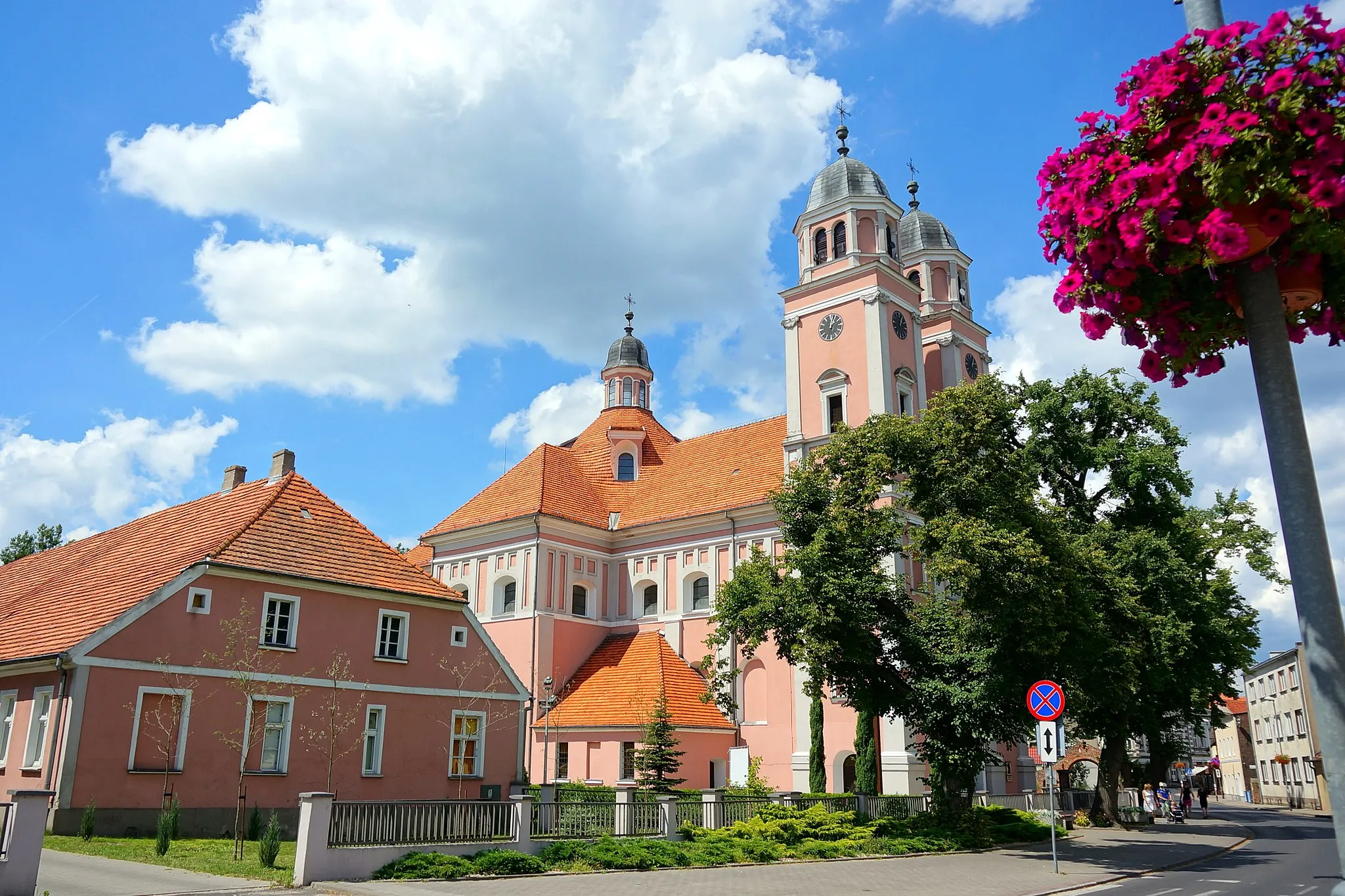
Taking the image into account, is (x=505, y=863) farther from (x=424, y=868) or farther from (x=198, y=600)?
(x=198, y=600)

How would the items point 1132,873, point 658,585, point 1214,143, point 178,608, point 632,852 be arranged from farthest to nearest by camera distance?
point 658,585
point 178,608
point 1132,873
point 632,852
point 1214,143

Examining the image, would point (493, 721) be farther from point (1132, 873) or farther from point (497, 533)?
point (497, 533)

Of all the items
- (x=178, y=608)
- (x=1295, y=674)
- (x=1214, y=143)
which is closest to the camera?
(x=1214, y=143)

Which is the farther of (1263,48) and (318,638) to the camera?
(318,638)

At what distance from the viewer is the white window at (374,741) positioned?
24234 mm

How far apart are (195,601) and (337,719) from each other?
4440 mm

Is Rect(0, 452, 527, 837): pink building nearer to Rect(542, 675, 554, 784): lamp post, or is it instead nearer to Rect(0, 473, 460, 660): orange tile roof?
Rect(0, 473, 460, 660): orange tile roof

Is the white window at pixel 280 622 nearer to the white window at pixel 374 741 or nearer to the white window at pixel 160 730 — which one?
the white window at pixel 160 730

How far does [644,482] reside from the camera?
49969mm

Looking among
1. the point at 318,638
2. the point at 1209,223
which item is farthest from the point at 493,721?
the point at 1209,223

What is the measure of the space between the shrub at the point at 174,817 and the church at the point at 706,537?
16.9 metres

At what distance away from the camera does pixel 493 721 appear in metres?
27.1

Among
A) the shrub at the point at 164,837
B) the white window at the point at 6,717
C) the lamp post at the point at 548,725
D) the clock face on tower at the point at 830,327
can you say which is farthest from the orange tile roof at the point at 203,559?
the clock face on tower at the point at 830,327

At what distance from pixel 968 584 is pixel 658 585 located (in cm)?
2323
